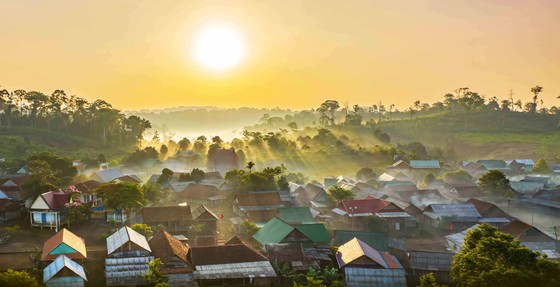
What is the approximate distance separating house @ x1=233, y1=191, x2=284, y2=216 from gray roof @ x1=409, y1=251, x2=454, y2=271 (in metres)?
20.6

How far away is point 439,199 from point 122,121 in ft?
274

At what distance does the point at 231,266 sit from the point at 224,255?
1.24m

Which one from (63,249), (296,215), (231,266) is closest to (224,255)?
(231,266)

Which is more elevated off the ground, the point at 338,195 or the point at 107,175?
the point at 107,175

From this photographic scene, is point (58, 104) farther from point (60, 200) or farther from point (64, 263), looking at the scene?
point (64, 263)

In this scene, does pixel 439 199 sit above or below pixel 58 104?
below

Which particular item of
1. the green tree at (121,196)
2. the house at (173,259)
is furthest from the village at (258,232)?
the green tree at (121,196)

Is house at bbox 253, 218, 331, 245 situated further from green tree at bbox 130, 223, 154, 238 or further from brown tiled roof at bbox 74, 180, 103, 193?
brown tiled roof at bbox 74, 180, 103, 193

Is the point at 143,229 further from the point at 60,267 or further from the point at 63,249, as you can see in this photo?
the point at 60,267

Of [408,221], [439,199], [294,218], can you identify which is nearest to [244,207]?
[294,218]

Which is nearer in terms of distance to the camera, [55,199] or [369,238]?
[369,238]

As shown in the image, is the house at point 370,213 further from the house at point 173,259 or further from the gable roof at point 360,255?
the house at point 173,259

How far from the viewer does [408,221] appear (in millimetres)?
47250

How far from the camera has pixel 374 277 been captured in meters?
29.8
